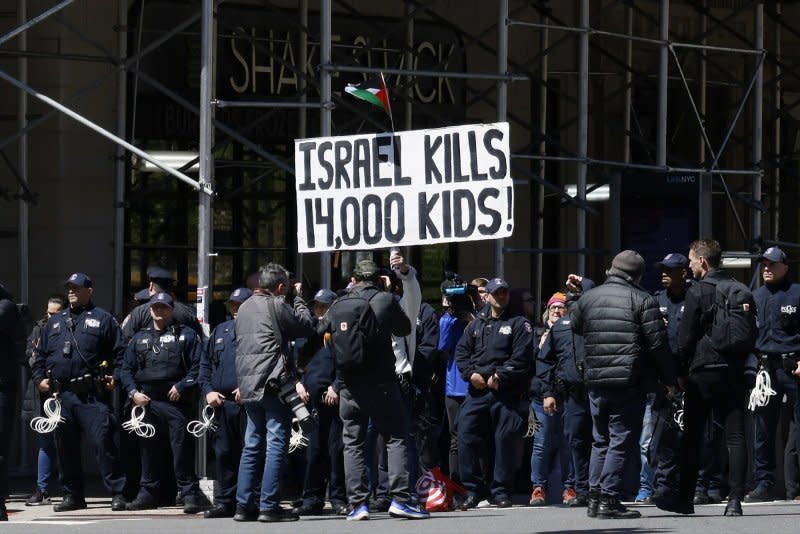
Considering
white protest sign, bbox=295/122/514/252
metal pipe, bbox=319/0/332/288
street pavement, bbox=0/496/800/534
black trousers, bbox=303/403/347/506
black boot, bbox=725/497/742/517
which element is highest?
metal pipe, bbox=319/0/332/288

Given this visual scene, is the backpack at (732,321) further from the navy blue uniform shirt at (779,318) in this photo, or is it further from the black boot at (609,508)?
the navy blue uniform shirt at (779,318)

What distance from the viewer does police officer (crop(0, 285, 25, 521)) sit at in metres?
12.4

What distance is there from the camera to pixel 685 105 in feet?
70.4

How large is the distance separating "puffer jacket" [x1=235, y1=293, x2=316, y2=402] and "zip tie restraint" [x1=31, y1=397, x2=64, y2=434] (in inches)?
77.4

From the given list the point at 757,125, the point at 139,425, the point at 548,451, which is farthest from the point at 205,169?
the point at 757,125

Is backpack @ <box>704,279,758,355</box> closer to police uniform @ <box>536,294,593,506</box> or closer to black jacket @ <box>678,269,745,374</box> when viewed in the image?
black jacket @ <box>678,269,745,374</box>

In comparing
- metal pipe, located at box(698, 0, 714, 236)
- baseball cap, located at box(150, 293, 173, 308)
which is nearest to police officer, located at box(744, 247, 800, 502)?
metal pipe, located at box(698, 0, 714, 236)

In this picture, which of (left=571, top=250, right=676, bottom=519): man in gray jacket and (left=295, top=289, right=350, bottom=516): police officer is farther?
(left=295, top=289, right=350, bottom=516): police officer

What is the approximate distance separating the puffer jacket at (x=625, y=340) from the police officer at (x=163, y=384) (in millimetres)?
3304

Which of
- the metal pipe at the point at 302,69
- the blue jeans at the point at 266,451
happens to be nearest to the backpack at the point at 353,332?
the blue jeans at the point at 266,451

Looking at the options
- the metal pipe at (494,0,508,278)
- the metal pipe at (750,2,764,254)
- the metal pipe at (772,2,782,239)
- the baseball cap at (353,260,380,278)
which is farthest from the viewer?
the metal pipe at (772,2,782,239)

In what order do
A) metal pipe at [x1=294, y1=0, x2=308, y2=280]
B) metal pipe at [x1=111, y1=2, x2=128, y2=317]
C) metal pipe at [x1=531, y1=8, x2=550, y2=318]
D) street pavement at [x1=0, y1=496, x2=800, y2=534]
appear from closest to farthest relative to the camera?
street pavement at [x1=0, y1=496, x2=800, y2=534], metal pipe at [x1=111, y1=2, x2=128, y2=317], metal pipe at [x1=294, y1=0, x2=308, y2=280], metal pipe at [x1=531, y1=8, x2=550, y2=318]

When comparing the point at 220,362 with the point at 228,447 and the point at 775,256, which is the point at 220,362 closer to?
the point at 228,447

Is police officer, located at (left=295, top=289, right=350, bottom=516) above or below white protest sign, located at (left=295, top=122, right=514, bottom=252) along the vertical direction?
below
